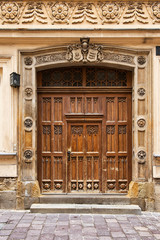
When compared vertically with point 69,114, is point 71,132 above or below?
below

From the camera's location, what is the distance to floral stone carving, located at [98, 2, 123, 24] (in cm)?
633

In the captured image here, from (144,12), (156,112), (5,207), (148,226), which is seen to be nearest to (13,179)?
(5,207)

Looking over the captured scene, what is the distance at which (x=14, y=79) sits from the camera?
6.27 meters

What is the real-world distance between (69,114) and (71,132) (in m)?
0.47

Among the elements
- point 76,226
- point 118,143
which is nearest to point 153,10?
point 118,143

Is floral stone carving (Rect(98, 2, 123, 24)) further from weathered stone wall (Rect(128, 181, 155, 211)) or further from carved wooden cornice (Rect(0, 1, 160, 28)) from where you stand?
weathered stone wall (Rect(128, 181, 155, 211))

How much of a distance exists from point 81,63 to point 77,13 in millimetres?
1181

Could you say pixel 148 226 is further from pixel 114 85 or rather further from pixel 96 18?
pixel 96 18

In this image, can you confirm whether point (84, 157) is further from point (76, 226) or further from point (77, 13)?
point (77, 13)

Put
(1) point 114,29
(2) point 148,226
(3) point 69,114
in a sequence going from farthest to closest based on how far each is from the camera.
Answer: (3) point 69,114 → (1) point 114,29 → (2) point 148,226

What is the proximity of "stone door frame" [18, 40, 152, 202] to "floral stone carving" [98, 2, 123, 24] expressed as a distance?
0.65 m

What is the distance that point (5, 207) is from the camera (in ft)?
20.7

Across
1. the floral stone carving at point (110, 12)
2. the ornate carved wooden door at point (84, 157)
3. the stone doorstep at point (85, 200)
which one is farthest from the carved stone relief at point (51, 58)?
the stone doorstep at point (85, 200)

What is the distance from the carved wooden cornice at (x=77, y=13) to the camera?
6332 millimetres
